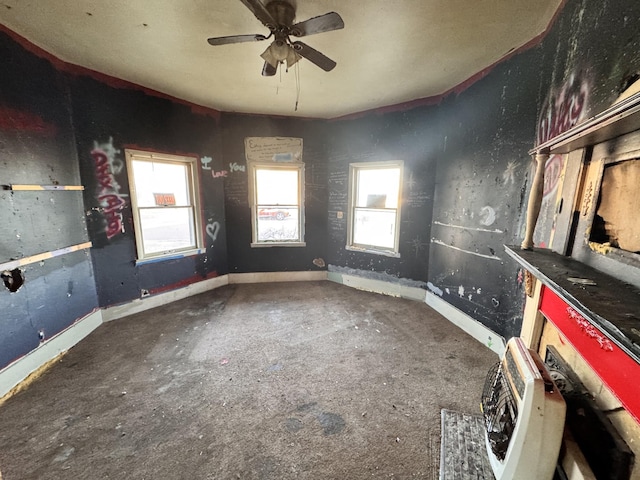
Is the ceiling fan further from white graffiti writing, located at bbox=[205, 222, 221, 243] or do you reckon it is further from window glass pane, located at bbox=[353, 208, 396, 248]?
white graffiti writing, located at bbox=[205, 222, 221, 243]

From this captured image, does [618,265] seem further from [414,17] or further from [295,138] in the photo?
[295,138]

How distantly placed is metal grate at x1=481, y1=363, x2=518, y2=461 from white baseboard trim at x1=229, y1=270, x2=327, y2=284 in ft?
10.8

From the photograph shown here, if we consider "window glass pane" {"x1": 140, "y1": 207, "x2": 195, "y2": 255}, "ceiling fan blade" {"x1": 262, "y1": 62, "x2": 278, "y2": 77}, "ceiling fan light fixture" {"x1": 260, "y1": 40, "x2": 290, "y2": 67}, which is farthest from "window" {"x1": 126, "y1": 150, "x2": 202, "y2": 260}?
"ceiling fan light fixture" {"x1": 260, "y1": 40, "x2": 290, "y2": 67}

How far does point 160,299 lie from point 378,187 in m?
3.46

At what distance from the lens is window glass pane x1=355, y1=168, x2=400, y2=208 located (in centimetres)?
365

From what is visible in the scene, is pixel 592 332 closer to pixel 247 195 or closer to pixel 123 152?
pixel 247 195

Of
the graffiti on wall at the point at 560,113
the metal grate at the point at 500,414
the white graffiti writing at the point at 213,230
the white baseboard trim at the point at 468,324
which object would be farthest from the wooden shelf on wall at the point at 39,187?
the white baseboard trim at the point at 468,324

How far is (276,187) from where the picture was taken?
13.5 ft

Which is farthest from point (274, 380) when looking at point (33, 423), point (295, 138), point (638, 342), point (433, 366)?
point (295, 138)

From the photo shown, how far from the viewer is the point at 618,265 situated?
0.96 metres

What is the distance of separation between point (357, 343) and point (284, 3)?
281cm

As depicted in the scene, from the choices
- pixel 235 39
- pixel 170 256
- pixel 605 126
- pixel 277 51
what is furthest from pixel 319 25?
pixel 170 256

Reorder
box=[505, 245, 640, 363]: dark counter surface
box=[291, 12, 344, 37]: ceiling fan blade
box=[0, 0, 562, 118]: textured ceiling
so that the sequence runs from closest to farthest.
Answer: box=[505, 245, 640, 363]: dark counter surface → box=[291, 12, 344, 37]: ceiling fan blade → box=[0, 0, 562, 118]: textured ceiling

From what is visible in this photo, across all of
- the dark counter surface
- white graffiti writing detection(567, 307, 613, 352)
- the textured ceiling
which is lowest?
white graffiti writing detection(567, 307, 613, 352)
